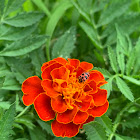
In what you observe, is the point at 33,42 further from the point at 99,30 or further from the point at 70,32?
the point at 99,30

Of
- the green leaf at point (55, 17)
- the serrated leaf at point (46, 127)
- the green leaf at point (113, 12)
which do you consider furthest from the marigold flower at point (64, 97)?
the green leaf at point (113, 12)

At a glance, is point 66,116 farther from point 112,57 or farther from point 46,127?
point 112,57

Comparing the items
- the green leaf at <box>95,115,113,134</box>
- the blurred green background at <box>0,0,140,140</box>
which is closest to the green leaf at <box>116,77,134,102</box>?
the blurred green background at <box>0,0,140,140</box>

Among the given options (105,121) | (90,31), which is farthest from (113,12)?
(105,121)

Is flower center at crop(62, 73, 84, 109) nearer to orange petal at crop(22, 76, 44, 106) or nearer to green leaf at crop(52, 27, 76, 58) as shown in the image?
orange petal at crop(22, 76, 44, 106)

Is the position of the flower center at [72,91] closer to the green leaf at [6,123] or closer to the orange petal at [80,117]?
the orange petal at [80,117]

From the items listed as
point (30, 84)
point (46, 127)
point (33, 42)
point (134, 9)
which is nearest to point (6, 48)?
point (33, 42)
